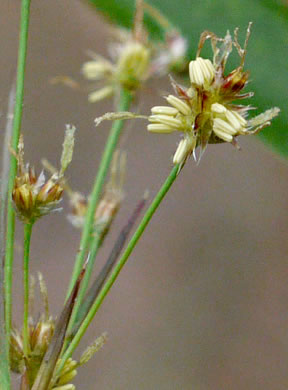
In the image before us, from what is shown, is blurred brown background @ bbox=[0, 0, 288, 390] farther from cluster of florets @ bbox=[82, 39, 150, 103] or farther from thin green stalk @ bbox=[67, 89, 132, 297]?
thin green stalk @ bbox=[67, 89, 132, 297]

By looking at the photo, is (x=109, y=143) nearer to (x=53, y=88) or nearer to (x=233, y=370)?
(x=233, y=370)

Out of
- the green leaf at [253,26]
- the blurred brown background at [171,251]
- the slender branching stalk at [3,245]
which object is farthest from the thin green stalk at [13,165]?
the blurred brown background at [171,251]

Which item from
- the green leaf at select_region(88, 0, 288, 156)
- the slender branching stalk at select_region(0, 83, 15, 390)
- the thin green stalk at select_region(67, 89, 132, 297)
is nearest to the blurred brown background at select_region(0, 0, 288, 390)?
the green leaf at select_region(88, 0, 288, 156)

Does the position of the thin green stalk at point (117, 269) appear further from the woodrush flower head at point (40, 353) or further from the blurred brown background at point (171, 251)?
the blurred brown background at point (171, 251)

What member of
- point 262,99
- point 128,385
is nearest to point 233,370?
point 128,385

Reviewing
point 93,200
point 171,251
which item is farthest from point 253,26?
point 171,251
